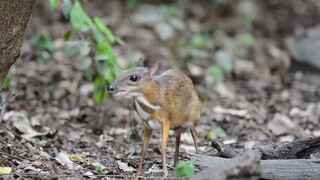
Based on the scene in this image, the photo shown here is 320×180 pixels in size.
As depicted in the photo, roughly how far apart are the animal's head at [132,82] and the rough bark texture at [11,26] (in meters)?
1.07

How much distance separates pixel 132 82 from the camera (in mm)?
4719

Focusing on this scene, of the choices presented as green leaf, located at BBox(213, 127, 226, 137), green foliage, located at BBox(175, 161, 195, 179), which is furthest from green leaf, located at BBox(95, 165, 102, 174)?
green leaf, located at BBox(213, 127, 226, 137)

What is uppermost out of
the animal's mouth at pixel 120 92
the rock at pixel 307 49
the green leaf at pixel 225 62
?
the rock at pixel 307 49

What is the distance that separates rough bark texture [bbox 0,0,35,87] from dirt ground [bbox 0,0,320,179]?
773 mm

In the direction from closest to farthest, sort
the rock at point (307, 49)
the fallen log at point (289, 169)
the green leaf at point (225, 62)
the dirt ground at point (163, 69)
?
the fallen log at point (289, 169)
the dirt ground at point (163, 69)
the green leaf at point (225, 62)
the rock at point (307, 49)

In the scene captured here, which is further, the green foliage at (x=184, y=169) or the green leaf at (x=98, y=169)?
the green leaf at (x=98, y=169)

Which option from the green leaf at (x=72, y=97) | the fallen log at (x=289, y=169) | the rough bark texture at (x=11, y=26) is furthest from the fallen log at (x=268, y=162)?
the green leaf at (x=72, y=97)

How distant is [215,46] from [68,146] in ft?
19.7

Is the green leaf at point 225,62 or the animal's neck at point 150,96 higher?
the green leaf at point 225,62

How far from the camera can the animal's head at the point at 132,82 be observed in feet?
15.3

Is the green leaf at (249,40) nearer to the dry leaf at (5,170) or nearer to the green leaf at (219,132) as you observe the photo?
the green leaf at (219,132)

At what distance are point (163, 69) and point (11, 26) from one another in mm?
4819

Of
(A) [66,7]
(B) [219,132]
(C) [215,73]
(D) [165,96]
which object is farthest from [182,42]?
(D) [165,96]

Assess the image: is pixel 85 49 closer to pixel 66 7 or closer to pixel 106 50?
pixel 106 50
